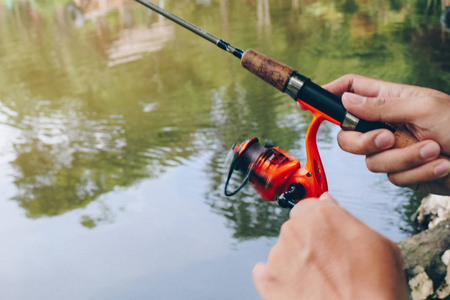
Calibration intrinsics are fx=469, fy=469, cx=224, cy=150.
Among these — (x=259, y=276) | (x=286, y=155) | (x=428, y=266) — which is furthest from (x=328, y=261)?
(x=428, y=266)

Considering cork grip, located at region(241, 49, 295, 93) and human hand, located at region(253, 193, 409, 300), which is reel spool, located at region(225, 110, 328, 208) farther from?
human hand, located at region(253, 193, 409, 300)

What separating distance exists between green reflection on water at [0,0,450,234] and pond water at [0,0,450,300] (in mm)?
20

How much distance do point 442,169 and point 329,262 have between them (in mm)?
622

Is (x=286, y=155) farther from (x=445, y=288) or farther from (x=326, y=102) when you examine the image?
(x=445, y=288)

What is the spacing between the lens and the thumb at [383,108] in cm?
116

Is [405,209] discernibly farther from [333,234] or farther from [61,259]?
[333,234]

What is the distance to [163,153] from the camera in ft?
12.8

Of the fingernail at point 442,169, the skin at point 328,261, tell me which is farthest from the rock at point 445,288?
the skin at point 328,261

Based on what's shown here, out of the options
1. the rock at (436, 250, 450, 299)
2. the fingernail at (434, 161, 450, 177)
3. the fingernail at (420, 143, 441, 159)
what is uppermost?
the fingernail at (420, 143, 441, 159)

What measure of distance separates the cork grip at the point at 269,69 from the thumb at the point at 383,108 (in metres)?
0.18

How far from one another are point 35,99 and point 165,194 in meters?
3.08

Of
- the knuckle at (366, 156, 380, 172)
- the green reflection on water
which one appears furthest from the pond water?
the knuckle at (366, 156, 380, 172)

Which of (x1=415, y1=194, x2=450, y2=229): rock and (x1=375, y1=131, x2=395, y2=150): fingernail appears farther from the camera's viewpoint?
(x1=415, y1=194, x2=450, y2=229): rock

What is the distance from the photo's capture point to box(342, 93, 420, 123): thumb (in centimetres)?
116
